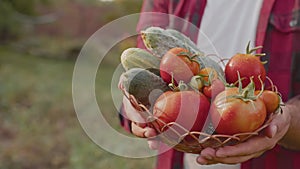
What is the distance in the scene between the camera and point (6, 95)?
4945mm

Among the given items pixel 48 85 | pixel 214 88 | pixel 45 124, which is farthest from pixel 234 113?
pixel 48 85

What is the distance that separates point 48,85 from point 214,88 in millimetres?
4669

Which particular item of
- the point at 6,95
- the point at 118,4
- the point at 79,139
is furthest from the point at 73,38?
the point at 79,139

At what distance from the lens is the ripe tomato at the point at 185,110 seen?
3.47ft

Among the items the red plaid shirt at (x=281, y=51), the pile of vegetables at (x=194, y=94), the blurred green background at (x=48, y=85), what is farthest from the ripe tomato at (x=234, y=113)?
the blurred green background at (x=48, y=85)

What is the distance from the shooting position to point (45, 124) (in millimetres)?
4312

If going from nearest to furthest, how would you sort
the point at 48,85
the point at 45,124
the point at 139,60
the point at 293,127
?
the point at 139,60 → the point at 293,127 → the point at 45,124 → the point at 48,85

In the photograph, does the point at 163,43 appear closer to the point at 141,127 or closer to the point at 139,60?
the point at 139,60

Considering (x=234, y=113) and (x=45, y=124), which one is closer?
(x=234, y=113)

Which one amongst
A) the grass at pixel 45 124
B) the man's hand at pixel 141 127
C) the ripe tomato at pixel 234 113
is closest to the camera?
the ripe tomato at pixel 234 113

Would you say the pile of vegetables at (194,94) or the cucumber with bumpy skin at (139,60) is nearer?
the pile of vegetables at (194,94)

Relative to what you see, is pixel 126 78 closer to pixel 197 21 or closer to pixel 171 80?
pixel 171 80

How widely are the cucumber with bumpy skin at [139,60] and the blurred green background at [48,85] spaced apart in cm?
113

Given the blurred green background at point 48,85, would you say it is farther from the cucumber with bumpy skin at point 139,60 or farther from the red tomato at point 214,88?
the red tomato at point 214,88
